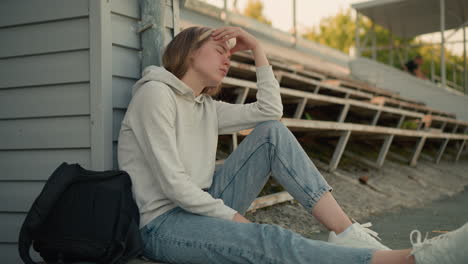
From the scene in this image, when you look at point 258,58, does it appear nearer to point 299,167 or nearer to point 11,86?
point 299,167

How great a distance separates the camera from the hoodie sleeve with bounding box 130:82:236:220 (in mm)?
1723

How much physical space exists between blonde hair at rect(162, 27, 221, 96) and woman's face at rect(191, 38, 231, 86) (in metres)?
0.03

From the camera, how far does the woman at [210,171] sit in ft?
5.27

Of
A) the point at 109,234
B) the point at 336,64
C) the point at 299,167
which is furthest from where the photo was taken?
the point at 336,64

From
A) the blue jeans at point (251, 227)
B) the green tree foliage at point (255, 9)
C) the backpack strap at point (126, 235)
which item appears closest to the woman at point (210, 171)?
the blue jeans at point (251, 227)

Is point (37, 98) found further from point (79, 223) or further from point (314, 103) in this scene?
point (314, 103)

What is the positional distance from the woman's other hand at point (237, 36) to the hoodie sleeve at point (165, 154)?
45cm

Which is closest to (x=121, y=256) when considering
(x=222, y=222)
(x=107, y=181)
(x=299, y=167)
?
(x=107, y=181)

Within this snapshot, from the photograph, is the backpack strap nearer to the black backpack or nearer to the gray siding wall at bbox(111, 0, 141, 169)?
the black backpack

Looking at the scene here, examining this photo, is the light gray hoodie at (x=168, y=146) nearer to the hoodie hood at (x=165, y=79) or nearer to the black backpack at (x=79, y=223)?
the hoodie hood at (x=165, y=79)

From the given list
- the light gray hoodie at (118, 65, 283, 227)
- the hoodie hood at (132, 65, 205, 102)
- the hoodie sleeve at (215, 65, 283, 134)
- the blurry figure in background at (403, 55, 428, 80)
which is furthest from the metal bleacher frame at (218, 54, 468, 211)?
the blurry figure in background at (403, 55, 428, 80)

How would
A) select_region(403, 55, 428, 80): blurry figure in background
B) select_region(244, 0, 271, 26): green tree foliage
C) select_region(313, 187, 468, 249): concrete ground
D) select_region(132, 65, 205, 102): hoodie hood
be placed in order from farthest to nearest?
select_region(244, 0, 271, 26): green tree foliage → select_region(403, 55, 428, 80): blurry figure in background → select_region(313, 187, 468, 249): concrete ground → select_region(132, 65, 205, 102): hoodie hood

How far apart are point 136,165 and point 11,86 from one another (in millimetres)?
1053

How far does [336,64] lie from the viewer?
31.9ft
